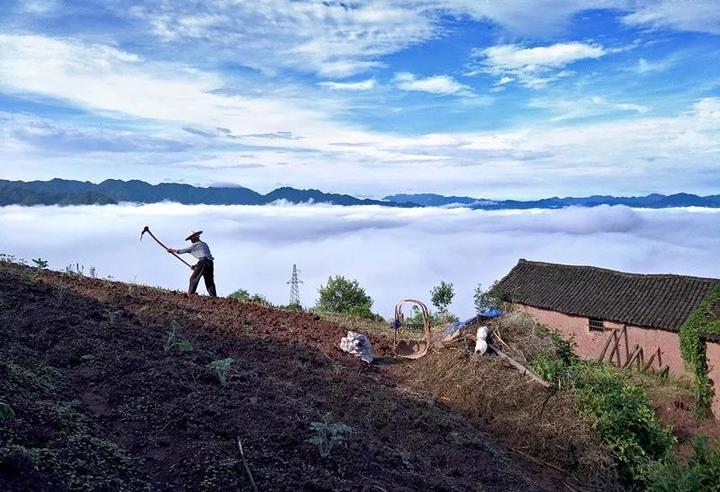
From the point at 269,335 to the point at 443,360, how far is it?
2982mm

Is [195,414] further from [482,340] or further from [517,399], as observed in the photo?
[482,340]

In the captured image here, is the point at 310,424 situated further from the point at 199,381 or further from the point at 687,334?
the point at 687,334

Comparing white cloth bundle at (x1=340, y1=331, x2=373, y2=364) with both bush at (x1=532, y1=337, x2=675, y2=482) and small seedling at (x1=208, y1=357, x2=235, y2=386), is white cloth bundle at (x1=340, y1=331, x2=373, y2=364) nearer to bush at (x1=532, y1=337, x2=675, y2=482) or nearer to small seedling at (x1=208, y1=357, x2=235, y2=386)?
bush at (x1=532, y1=337, x2=675, y2=482)

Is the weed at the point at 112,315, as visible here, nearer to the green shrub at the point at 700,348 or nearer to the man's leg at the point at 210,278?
the man's leg at the point at 210,278

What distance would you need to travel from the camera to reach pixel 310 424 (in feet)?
19.3

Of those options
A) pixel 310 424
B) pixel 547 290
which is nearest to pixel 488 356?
pixel 310 424

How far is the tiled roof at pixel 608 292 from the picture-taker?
21.5 metres

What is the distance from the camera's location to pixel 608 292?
23922 mm

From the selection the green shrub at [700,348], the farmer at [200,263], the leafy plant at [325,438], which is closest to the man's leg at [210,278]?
the farmer at [200,263]

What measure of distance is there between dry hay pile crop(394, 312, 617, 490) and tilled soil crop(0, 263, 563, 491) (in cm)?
43

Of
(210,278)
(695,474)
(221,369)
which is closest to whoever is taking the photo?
(695,474)

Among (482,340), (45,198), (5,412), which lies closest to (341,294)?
(482,340)

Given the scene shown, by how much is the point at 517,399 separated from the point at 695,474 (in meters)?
3.20

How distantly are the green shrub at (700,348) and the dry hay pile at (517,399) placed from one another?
345 inches
